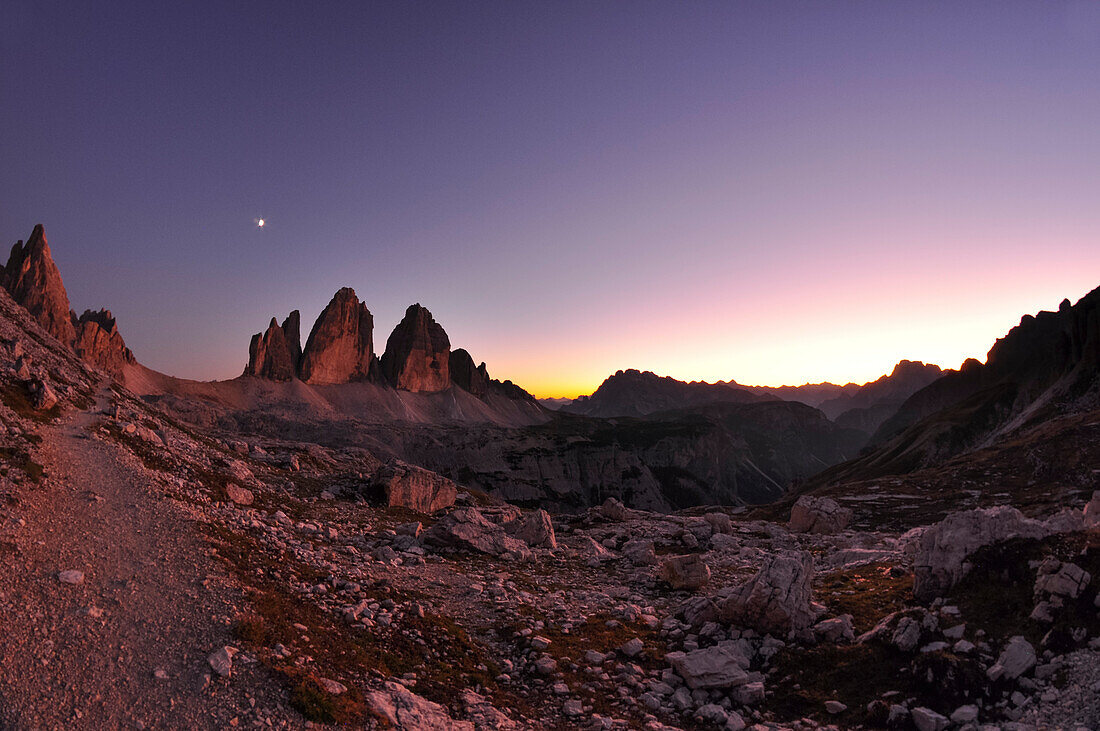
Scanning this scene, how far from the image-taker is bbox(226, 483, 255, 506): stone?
96.5 feet

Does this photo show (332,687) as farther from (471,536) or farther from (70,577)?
(471,536)

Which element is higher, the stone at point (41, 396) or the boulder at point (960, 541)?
the stone at point (41, 396)

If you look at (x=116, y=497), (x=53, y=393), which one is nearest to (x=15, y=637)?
(x=116, y=497)

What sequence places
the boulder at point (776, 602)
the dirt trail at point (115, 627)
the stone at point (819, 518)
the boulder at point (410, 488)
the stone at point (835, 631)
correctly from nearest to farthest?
the dirt trail at point (115, 627)
the stone at point (835, 631)
the boulder at point (776, 602)
the boulder at point (410, 488)
the stone at point (819, 518)

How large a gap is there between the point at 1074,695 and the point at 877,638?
5442 millimetres

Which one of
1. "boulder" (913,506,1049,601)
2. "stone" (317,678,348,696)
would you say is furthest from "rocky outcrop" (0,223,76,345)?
"boulder" (913,506,1049,601)

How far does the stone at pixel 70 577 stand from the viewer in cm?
1367

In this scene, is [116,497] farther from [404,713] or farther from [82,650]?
[404,713]

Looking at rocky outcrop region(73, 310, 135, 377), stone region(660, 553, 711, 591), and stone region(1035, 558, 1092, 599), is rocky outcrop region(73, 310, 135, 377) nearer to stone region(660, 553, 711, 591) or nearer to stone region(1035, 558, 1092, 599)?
stone region(660, 553, 711, 591)

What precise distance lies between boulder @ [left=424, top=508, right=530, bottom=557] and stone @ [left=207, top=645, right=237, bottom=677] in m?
19.1

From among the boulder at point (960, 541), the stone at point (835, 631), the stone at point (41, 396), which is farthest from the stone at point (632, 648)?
the stone at point (41, 396)

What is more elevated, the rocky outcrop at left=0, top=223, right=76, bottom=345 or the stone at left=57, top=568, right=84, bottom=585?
the rocky outcrop at left=0, top=223, right=76, bottom=345

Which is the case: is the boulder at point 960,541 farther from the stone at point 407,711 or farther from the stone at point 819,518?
the stone at point 819,518

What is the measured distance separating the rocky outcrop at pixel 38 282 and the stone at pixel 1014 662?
640 ft
